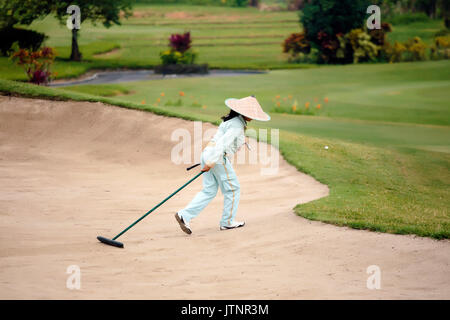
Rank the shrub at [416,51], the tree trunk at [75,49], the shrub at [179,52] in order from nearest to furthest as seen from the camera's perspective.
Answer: the tree trunk at [75,49] → the shrub at [179,52] → the shrub at [416,51]

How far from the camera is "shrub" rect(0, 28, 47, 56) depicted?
29.8m

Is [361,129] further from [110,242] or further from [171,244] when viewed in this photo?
[110,242]

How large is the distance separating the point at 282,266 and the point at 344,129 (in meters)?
11.5

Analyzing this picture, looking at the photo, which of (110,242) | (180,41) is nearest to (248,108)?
(110,242)

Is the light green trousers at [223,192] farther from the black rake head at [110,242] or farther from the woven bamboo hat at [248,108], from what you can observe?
the black rake head at [110,242]

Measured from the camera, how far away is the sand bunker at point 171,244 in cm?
596

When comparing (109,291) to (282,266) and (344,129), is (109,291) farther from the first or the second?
(344,129)

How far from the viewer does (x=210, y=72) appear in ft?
120

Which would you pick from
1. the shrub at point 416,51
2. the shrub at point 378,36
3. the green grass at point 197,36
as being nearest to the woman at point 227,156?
the green grass at point 197,36

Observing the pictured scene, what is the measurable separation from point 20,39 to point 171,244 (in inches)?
1013

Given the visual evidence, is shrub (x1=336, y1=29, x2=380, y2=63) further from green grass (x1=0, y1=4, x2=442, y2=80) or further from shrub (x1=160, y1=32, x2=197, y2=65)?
shrub (x1=160, y1=32, x2=197, y2=65)

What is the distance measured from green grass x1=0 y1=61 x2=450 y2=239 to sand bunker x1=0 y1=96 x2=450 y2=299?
63cm

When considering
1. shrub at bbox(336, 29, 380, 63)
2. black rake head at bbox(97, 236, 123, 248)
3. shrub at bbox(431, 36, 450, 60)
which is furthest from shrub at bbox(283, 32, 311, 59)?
black rake head at bbox(97, 236, 123, 248)

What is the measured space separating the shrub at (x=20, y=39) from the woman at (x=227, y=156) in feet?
76.4
